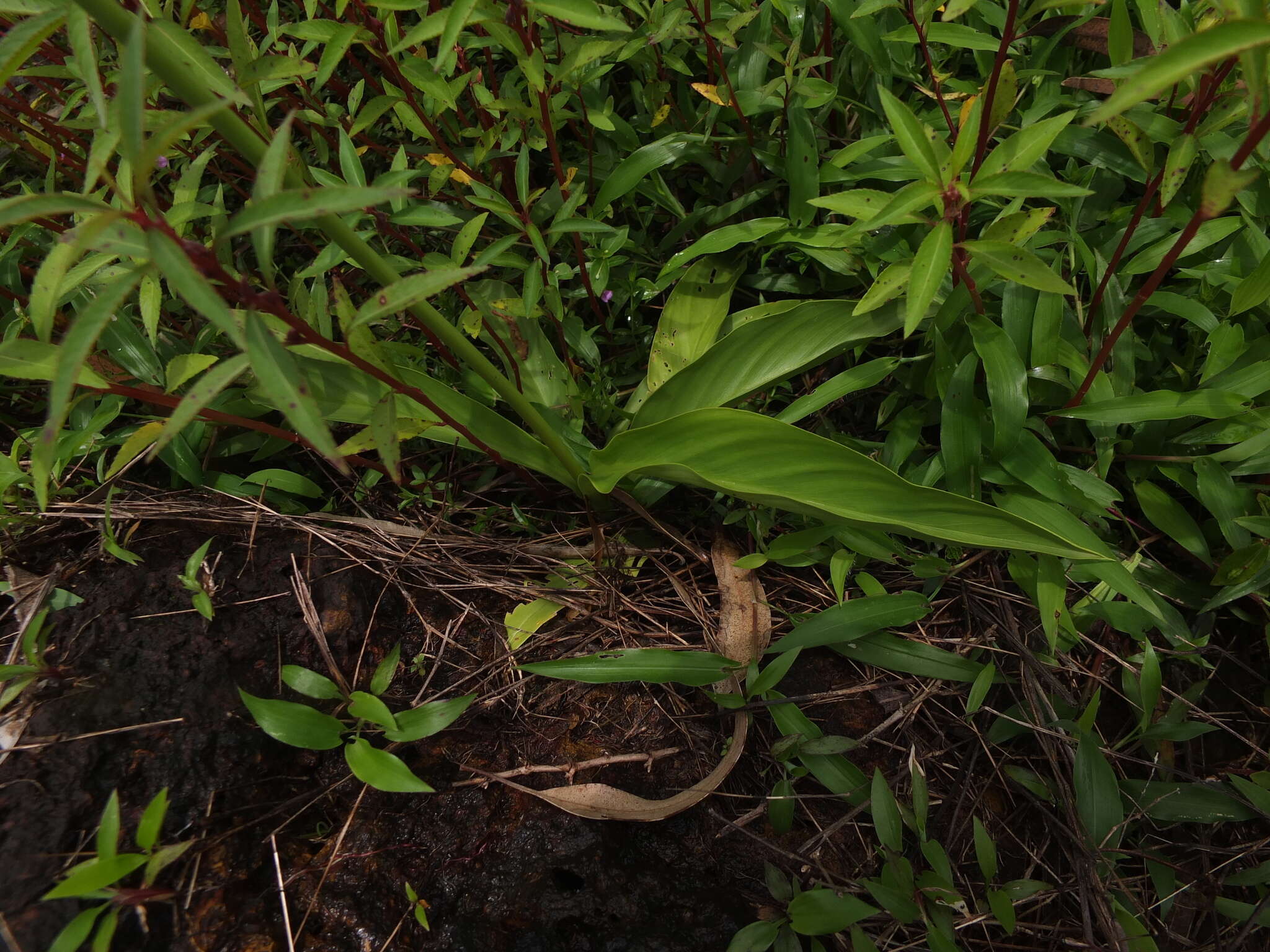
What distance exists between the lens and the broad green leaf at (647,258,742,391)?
1.42 m

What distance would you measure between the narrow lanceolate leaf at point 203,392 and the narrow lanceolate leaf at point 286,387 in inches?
0.7

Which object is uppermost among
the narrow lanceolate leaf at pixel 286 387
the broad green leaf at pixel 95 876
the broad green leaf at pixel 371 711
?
the narrow lanceolate leaf at pixel 286 387

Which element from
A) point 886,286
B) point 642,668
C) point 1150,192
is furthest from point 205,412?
point 1150,192

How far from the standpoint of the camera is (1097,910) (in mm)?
1085

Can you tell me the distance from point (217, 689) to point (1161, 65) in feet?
4.28

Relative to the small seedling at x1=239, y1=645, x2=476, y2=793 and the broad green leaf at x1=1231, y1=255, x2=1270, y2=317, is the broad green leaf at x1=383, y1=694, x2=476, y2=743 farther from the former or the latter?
the broad green leaf at x1=1231, y1=255, x2=1270, y2=317

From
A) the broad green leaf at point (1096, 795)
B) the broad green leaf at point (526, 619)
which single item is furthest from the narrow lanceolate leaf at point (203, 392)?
the broad green leaf at point (1096, 795)

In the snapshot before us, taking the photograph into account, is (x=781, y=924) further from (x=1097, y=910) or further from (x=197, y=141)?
(x=197, y=141)

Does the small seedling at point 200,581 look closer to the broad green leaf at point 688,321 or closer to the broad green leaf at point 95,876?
the broad green leaf at point 95,876

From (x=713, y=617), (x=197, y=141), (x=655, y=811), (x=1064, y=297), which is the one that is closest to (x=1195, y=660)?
(x=1064, y=297)

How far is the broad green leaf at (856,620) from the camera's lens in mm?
1212

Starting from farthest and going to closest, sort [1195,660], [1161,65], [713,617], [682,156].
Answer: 1. [682,156]
2. [713,617]
3. [1195,660]
4. [1161,65]

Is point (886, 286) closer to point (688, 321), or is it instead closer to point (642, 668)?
point (688, 321)

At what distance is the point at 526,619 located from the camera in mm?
1280
